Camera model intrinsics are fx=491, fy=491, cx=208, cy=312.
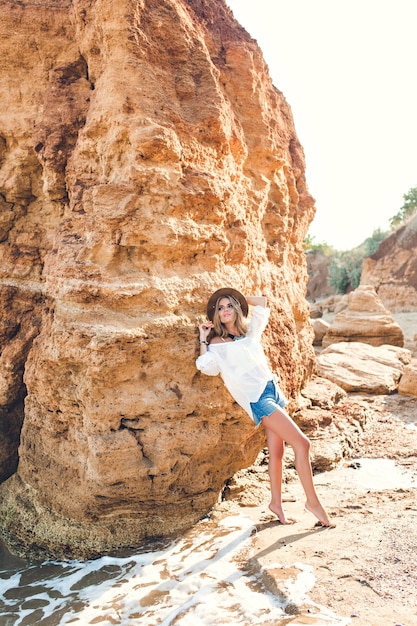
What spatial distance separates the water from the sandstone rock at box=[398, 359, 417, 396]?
3.92 meters

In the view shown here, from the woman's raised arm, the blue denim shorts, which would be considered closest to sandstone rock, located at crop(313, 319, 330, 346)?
the woman's raised arm

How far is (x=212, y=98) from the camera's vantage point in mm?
3824

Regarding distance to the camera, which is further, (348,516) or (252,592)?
(348,516)

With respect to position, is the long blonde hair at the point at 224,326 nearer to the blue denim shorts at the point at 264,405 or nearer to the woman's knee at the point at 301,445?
the blue denim shorts at the point at 264,405

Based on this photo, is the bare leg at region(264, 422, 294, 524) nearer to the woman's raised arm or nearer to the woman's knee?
the woman's knee

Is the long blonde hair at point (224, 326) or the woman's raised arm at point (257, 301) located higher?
the woman's raised arm at point (257, 301)

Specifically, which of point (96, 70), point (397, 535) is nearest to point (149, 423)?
point (397, 535)

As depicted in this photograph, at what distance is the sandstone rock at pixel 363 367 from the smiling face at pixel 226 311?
11.7 ft

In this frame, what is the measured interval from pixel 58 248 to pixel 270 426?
2.01 m

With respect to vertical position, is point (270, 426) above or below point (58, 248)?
below

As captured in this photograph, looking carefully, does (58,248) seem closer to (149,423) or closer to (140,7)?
(149,423)

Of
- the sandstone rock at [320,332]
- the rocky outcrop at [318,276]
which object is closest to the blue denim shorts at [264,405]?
the sandstone rock at [320,332]

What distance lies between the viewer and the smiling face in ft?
11.2

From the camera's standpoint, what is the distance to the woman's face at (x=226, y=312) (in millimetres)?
3410
